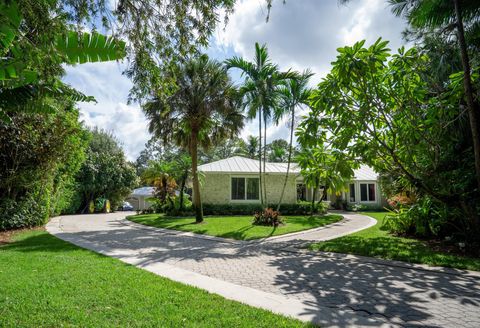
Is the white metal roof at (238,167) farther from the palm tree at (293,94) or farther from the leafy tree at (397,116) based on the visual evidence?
the leafy tree at (397,116)

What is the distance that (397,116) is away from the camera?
9.63 meters

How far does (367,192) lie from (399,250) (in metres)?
24.2

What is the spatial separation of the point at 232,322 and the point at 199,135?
1599 cm

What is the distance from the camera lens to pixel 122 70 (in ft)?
20.9

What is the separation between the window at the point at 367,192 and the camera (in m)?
32.0

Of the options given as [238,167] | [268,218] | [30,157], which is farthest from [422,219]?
[30,157]

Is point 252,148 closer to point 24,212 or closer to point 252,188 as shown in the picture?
point 252,188

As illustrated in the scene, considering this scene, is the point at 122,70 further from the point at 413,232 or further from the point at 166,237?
the point at 413,232

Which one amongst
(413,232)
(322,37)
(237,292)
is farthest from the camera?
(413,232)

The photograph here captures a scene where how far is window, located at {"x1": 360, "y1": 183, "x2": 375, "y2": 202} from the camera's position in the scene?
32.0m

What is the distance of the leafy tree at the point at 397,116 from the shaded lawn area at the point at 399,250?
153 centimetres

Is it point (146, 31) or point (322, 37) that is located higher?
point (322, 37)

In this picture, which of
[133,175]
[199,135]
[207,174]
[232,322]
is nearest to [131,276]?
[232,322]

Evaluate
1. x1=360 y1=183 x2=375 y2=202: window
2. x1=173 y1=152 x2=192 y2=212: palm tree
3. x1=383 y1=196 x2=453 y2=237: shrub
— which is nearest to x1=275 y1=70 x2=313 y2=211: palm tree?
x1=383 y1=196 x2=453 y2=237: shrub
